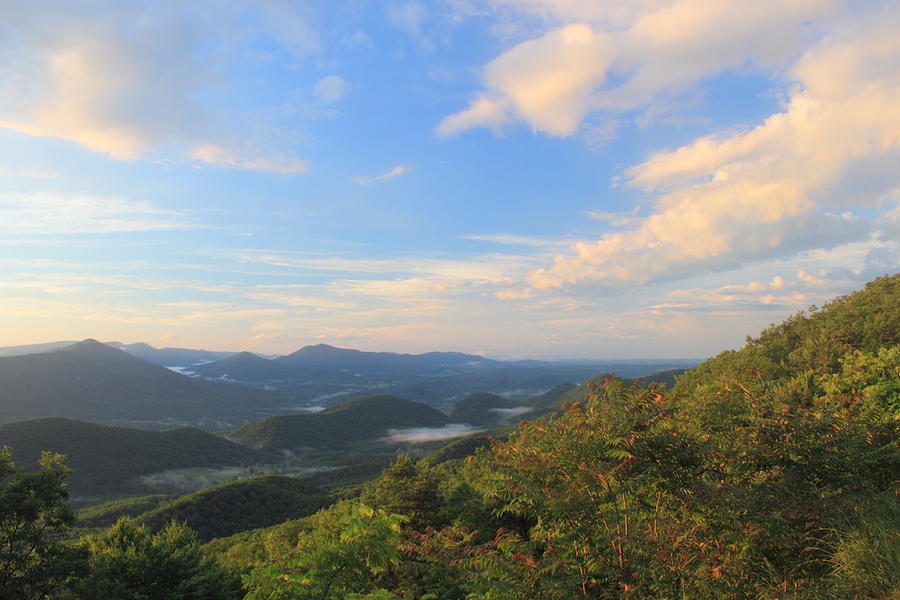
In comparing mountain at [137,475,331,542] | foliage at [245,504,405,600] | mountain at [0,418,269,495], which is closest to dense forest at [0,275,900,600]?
foliage at [245,504,405,600]

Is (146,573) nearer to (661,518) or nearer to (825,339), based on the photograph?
(661,518)

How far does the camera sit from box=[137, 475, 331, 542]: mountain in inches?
3378

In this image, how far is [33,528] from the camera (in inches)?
677

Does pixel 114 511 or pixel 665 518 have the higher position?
pixel 665 518

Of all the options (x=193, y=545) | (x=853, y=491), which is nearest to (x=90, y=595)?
(x=193, y=545)

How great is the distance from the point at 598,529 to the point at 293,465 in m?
213

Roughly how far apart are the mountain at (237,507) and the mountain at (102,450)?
69528mm

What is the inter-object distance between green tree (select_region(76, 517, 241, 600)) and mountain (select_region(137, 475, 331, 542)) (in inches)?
2832

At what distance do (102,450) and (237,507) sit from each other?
96971 millimetres

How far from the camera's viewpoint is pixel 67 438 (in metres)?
147

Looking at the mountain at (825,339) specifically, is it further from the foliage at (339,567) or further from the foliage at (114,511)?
the foliage at (114,511)

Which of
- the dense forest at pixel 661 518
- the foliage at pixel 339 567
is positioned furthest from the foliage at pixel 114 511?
the dense forest at pixel 661 518

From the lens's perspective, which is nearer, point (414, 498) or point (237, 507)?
point (414, 498)

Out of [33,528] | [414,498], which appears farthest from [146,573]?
[414,498]
